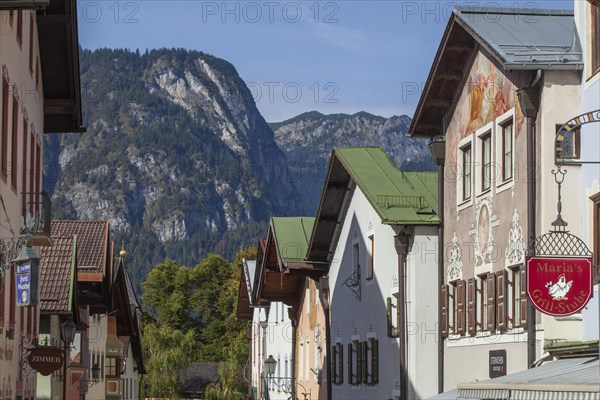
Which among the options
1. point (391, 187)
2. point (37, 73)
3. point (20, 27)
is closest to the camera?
point (20, 27)

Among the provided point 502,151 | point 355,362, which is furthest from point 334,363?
point 502,151

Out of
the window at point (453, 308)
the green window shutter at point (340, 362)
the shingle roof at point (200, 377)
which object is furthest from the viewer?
the shingle roof at point (200, 377)

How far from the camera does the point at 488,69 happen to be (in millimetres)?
28969

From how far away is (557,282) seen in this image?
68.7 ft

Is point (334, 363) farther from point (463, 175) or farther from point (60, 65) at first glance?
point (60, 65)

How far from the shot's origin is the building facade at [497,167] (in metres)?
25.4

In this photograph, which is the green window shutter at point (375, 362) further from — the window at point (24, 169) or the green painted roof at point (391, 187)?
the window at point (24, 169)

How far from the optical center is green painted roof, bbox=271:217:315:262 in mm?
46469

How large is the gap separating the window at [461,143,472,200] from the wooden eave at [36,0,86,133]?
29.2ft

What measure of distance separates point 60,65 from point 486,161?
9817 mm

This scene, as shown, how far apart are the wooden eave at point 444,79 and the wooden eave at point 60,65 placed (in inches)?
312

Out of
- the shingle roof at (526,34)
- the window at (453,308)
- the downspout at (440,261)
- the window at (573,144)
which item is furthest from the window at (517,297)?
the downspout at (440,261)

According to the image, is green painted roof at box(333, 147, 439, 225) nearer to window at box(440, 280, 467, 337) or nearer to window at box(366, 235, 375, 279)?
window at box(440, 280, 467, 337)

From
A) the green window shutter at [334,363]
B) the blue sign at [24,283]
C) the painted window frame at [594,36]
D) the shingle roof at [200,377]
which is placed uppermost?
the painted window frame at [594,36]
